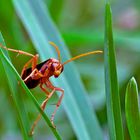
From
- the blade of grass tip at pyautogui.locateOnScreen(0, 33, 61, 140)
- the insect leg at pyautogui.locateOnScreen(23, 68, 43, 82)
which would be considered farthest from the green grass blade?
the blade of grass tip at pyautogui.locateOnScreen(0, 33, 61, 140)

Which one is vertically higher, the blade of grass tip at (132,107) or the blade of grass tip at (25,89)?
the blade of grass tip at (25,89)

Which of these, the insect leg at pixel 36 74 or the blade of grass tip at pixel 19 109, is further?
the insect leg at pixel 36 74

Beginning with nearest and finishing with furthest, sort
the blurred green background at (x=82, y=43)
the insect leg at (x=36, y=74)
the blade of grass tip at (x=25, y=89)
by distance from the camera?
the blade of grass tip at (x=25, y=89) → the insect leg at (x=36, y=74) → the blurred green background at (x=82, y=43)

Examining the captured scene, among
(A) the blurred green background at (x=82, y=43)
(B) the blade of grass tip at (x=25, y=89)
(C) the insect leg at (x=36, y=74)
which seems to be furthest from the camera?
(A) the blurred green background at (x=82, y=43)

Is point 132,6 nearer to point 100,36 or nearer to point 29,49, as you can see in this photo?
point 100,36

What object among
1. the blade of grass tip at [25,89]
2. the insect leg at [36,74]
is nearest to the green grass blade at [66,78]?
the insect leg at [36,74]

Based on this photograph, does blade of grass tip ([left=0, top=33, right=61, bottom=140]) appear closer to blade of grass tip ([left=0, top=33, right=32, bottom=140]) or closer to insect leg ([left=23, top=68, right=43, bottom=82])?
blade of grass tip ([left=0, top=33, right=32, bottom=140])

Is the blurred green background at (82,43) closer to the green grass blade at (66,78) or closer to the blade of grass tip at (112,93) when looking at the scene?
the green grass blade at (66,78)
